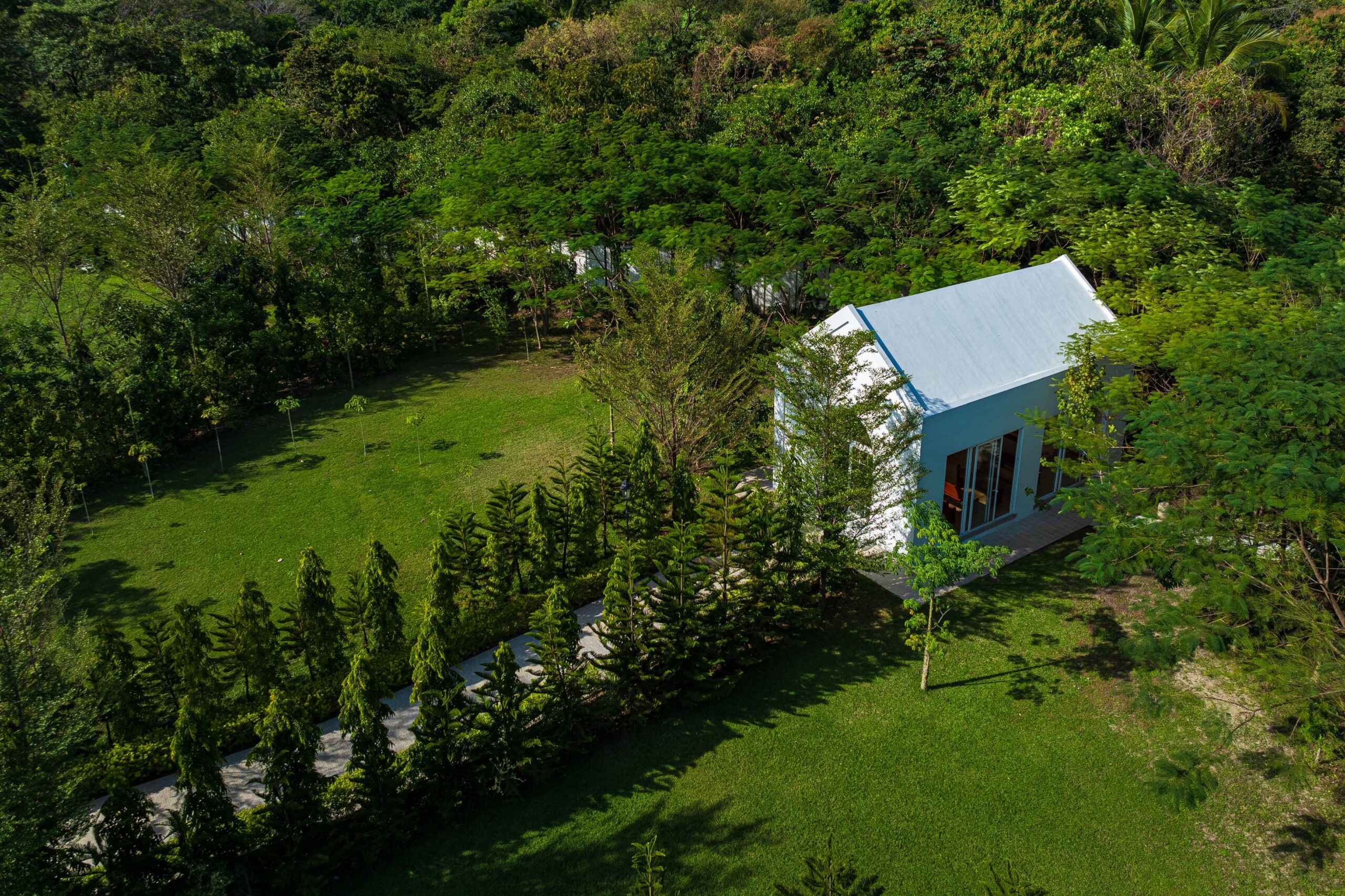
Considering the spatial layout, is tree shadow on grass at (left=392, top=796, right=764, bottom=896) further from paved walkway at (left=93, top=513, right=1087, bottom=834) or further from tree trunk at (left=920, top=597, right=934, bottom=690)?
tree trunk at (left=920, top=597, right=934, bottom=690)

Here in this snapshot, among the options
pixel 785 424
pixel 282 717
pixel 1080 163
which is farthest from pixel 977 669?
pixel 1080 163

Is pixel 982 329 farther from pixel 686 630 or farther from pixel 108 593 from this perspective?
pixel 108 593

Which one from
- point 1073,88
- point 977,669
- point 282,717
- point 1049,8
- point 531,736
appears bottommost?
point 977,669

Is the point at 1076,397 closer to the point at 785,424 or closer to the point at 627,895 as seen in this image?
the point at 785,424

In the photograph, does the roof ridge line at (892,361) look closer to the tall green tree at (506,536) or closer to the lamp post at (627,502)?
the lamp post at (627,502)

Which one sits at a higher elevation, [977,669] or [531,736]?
[531,736]

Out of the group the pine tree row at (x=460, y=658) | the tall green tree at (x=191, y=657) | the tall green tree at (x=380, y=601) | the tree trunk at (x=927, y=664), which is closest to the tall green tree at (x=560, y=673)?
the pine tree row at (x=460, y=658)

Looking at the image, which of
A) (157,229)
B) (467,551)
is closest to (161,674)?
(467,551)

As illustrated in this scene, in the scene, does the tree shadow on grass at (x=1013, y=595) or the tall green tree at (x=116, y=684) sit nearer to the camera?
the tall green tree at (x=116, y=684)
